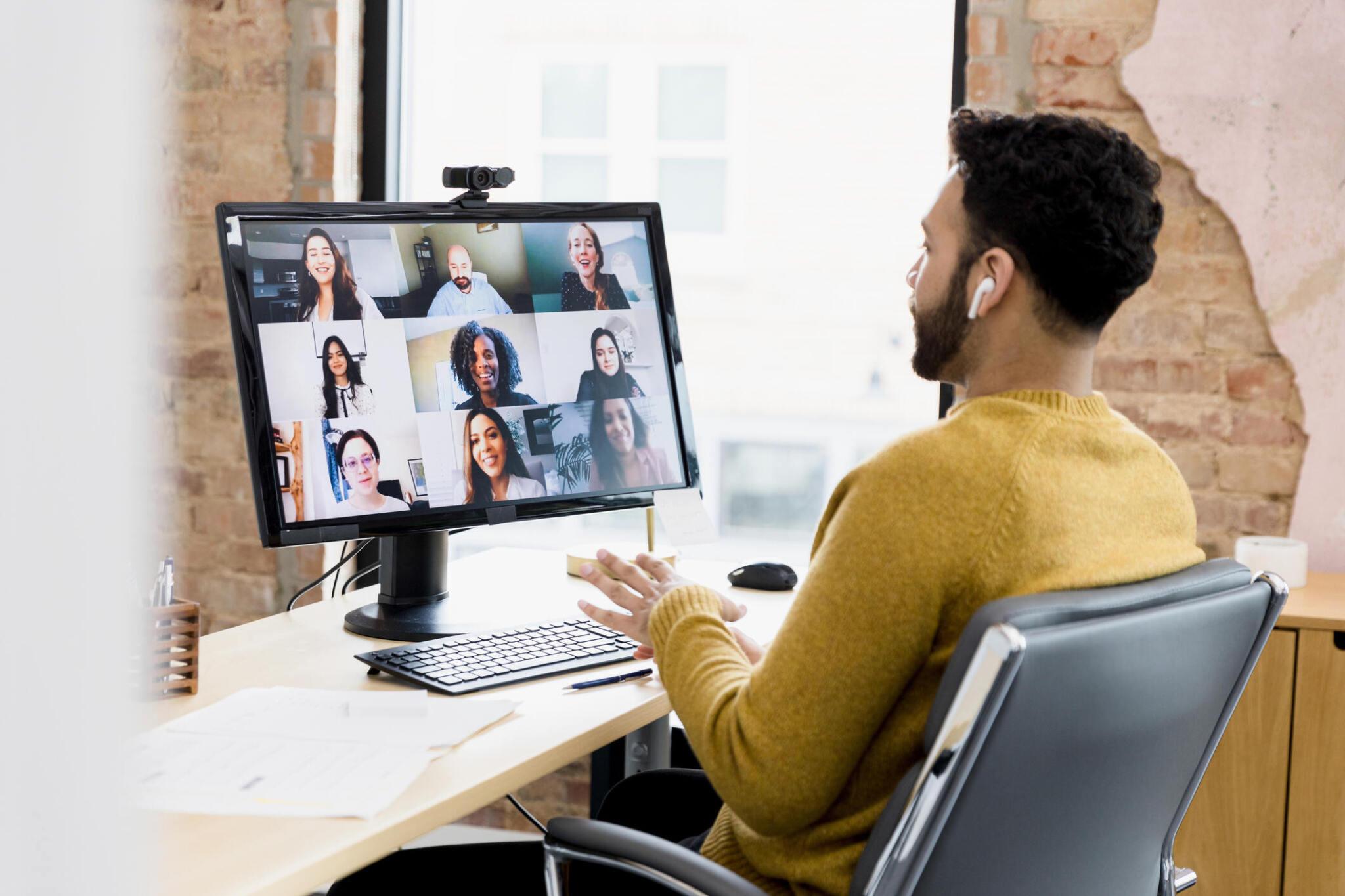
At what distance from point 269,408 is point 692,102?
1320 mm

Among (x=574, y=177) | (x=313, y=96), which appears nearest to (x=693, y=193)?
(x=574, y=177)

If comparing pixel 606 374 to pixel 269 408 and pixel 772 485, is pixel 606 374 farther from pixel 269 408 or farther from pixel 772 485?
pixel 772 485

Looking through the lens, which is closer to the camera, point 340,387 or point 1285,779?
point 340,387

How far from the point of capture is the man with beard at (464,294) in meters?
1.60

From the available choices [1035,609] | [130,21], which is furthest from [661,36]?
[130,21]

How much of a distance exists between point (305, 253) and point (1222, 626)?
3.59 ft

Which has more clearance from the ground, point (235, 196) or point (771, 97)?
point (771, 97)

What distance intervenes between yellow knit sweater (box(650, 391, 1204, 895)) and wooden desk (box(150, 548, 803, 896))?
200 mm

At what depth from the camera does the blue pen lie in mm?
1389

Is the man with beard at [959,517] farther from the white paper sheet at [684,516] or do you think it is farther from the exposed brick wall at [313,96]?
the exposed brick wall at [313,96]

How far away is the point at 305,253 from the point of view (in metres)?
1.52

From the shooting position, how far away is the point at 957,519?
3.28 ft

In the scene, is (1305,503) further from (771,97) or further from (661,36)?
Answer: (661,36)

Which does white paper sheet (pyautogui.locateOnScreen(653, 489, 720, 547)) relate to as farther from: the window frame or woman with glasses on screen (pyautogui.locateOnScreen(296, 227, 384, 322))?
the window frame
